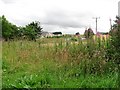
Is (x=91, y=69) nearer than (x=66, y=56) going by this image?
Yes

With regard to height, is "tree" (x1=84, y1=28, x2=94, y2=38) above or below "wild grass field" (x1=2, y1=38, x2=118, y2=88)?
above

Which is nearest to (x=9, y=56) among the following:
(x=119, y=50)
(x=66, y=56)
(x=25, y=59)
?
(x=25, y=59)

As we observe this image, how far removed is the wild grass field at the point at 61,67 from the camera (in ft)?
22.9

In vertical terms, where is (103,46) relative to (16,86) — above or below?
above

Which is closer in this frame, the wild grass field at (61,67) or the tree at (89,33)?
the wild grass field at (61,67)

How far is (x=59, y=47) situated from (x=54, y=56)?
1.15 metres

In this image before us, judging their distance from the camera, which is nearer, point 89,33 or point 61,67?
point 61,67

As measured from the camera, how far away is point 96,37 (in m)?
10.5

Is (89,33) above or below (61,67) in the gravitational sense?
above

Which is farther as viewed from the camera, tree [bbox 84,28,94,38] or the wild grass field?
tree [bbox 84,28,94,38]

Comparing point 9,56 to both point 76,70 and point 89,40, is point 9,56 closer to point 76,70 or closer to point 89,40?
point 89,40

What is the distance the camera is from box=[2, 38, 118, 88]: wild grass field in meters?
6.98

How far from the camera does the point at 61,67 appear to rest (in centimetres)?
848

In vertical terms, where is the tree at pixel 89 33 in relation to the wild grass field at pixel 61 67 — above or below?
above
